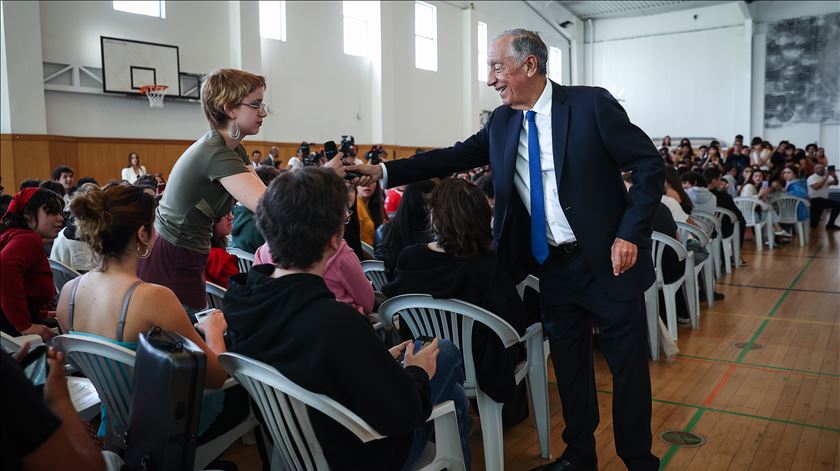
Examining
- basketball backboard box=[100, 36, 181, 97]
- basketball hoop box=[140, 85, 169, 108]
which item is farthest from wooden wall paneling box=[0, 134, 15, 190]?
basketball hoop box=[140, 85, 169, 108]

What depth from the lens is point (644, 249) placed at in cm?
204

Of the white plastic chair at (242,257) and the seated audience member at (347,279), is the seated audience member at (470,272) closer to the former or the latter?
the seated audience member at (347,279)

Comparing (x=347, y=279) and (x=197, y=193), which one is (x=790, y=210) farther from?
(x=197, y=193)

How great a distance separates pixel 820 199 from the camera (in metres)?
10.6

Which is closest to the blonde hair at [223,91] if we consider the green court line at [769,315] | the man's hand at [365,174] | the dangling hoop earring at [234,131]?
the dangling hoop earring at [234,131]

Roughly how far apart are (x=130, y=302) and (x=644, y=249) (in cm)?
154

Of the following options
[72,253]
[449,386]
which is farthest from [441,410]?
[72,253]

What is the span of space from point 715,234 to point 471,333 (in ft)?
15.5

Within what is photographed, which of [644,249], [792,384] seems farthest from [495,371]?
[792,384]

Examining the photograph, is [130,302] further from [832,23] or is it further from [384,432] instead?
[832,23]

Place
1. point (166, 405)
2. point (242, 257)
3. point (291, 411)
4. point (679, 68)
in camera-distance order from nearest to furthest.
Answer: point (166, 405) → point (291, 411) → point (242, 257) → point (679, 68)

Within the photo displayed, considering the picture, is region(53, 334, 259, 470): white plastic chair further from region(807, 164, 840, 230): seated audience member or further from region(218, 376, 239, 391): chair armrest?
region(807, 164, 840, 230): seated audience member

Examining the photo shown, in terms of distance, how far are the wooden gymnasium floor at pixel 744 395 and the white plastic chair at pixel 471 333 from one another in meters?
0.26

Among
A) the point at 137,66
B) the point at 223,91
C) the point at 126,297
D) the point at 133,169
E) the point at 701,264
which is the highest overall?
the point at 137,66
